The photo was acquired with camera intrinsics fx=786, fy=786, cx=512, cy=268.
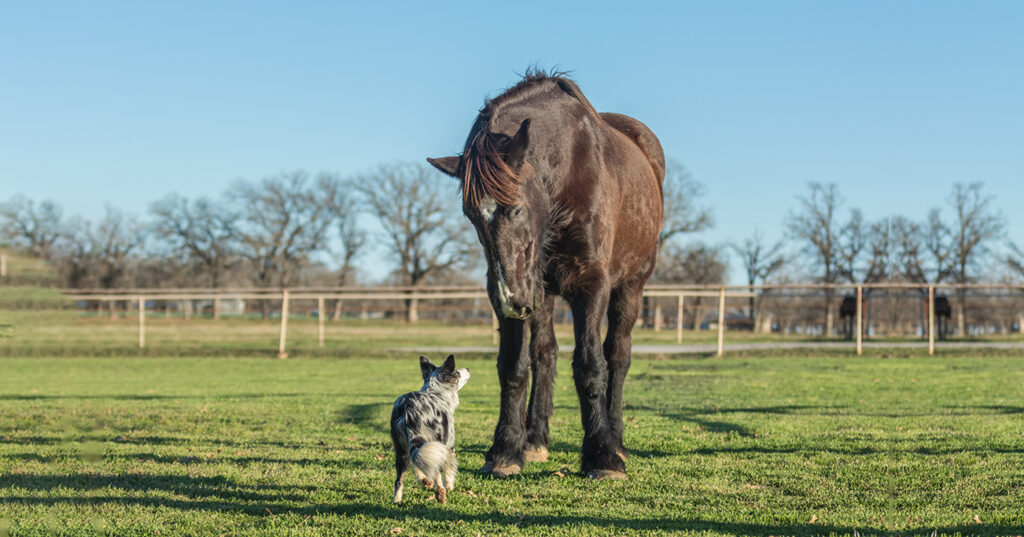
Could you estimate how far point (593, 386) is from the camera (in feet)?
17.0

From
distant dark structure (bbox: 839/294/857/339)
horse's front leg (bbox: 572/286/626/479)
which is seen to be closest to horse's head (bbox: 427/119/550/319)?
horse's front leg (bbox: 572/286/626/479)

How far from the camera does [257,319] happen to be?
45125 millimetres

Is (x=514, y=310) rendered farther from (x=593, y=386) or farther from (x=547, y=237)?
(x=593, y=386)

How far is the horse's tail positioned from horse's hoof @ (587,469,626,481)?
3.20 metres

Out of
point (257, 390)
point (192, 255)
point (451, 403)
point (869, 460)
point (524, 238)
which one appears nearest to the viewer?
point (524, 238)

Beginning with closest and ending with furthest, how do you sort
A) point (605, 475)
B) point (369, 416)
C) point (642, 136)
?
1. point (605, 475)
2. point (642, 136)
3. point (369, 416)

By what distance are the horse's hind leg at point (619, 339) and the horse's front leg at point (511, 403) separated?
0.95 metres

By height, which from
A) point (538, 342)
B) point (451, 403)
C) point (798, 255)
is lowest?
point (451, 403)

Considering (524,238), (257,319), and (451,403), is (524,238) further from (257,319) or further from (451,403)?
(257,319)

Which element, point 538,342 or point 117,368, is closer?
point 538,342

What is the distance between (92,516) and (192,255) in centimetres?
5796

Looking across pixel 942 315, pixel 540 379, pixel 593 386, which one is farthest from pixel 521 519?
pixel 942 315

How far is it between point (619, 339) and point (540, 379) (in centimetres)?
88

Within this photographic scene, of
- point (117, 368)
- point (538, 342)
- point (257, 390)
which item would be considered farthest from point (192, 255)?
point (538, 342)
